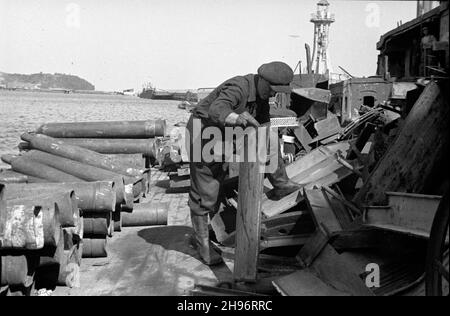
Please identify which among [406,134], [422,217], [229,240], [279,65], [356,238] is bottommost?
[229,240]

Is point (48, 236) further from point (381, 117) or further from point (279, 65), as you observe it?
point (381, 117)

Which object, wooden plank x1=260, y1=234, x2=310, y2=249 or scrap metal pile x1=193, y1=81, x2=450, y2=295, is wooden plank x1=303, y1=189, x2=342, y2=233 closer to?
scrap metal pile x1=193, y1=81, x2=450, y2=295

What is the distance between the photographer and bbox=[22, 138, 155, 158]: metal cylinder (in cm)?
832

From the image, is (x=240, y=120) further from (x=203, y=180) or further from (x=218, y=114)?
(x=203, y=180)

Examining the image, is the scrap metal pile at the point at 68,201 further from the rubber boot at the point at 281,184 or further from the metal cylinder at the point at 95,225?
the rubber boot at the point at 281,184

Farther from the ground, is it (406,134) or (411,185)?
(406,134)

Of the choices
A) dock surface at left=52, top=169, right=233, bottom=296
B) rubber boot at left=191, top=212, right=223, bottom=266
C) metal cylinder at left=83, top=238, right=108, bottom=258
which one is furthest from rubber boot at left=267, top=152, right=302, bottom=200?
metal cylinder at left=83, top=238, right=108, bottom=258

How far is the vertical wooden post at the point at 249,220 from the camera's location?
4.04m

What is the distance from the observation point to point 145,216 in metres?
6.33

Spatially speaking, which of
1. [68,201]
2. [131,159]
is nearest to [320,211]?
[68,201]

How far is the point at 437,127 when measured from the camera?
3545 mm

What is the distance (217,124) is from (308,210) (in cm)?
129

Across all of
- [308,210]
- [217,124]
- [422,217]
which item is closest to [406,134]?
[422,217]

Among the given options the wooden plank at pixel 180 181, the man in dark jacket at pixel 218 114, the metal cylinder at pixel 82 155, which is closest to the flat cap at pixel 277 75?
the man in dark jacket at pixel 218 114
